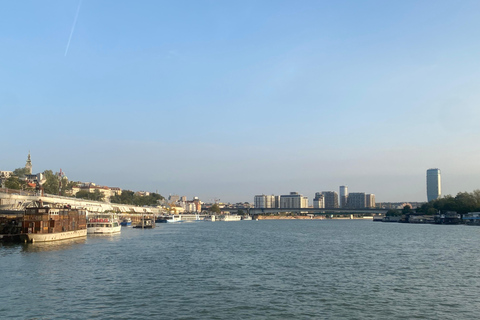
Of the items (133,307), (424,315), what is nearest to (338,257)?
(424,315)

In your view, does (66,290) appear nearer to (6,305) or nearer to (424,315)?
(6,305)

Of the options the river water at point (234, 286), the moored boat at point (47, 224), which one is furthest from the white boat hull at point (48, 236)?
the river water at point (234, 286)

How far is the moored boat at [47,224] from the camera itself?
77.2 m

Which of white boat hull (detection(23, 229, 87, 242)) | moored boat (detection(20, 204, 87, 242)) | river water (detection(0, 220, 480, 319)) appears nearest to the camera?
river water (detection(0, 220, 480, 319))

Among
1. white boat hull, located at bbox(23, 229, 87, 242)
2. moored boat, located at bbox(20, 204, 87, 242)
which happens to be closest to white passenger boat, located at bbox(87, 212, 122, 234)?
white boat hull, located at bbox(23, 229, 87, 242)

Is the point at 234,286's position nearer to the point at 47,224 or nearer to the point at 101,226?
the point at 47,224

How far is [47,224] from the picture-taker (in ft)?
263

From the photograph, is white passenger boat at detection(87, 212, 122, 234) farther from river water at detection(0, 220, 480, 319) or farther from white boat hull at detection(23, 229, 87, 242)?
river water at detection(0, 220, 480, 319)

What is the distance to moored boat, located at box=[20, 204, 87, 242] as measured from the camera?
77.2 meters

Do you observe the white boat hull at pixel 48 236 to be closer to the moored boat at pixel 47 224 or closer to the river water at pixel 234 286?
the moored boat at pixel 47 224

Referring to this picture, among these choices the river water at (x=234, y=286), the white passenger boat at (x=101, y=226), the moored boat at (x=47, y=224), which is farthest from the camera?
the white passenger boat at (x=101, y=226)

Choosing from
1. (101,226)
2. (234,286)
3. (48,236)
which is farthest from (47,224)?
(234,286)

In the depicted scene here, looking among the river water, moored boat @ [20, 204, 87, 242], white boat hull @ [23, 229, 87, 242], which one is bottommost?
the river water

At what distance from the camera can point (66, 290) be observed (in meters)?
37.3
